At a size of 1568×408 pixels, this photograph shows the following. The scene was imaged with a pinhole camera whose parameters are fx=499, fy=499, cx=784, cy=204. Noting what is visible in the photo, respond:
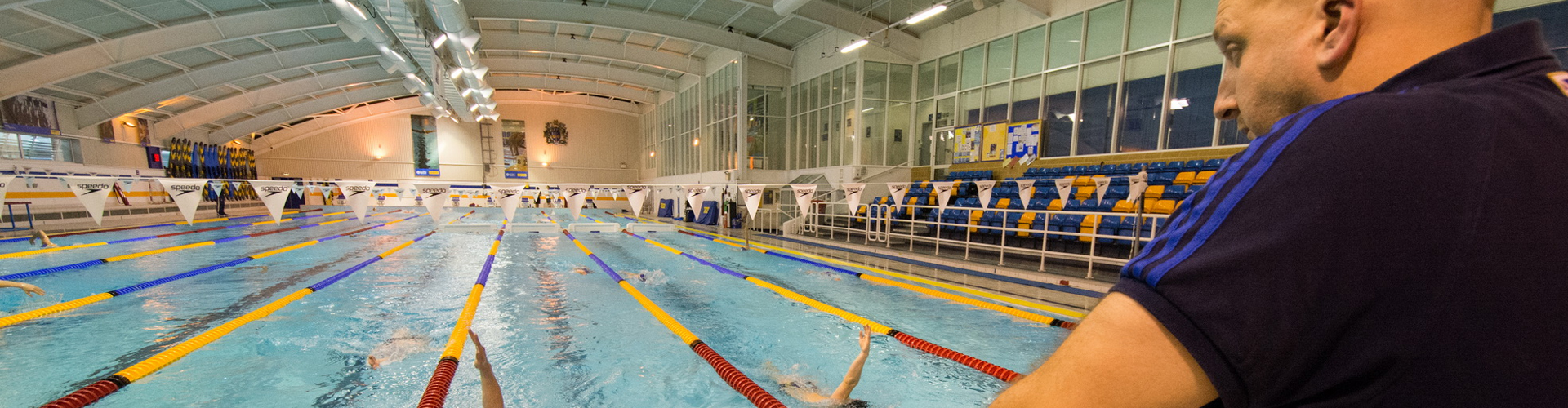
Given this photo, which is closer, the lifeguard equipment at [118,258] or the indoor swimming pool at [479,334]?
the indoor swimming pool at [479,334]

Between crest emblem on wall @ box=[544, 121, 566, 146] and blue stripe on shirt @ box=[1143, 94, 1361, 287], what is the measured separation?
33.4 meters

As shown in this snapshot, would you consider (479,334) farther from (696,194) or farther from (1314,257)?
(696,194)

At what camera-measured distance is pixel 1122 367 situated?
52 cm

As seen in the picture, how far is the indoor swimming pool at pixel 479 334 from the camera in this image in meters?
3.66

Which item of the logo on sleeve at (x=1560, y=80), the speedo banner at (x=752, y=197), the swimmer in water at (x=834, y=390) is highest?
the logo on sleeve at (x=1560, y=80)

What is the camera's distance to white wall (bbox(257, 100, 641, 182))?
90.9ft

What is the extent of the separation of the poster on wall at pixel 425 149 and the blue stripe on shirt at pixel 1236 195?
115 feet

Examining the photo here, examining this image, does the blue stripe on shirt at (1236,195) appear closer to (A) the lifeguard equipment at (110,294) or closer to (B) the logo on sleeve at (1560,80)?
(B) the logo on sleeve at (1560,80)

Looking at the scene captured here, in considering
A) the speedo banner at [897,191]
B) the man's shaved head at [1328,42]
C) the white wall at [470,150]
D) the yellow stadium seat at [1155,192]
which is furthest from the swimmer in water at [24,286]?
the white wall at [470,150]

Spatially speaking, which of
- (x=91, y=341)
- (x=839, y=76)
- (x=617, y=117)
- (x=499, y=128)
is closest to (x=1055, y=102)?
(x=839, y=76)

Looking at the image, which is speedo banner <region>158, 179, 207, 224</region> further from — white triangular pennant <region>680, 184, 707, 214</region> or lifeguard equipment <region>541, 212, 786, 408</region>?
lifeguard equipment <region>541, 212, 786, 408</region>

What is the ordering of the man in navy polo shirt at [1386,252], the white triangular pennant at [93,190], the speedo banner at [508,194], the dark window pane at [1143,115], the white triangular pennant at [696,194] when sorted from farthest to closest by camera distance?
the white triangular pennant at [696,194] → the dark window pane at [1143,115] → the speedo banner at [508,194] → the white triangular pennant at [93,190] → the man in navy polo shirt at [1386,252]

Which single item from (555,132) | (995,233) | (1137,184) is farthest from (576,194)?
(555,132)

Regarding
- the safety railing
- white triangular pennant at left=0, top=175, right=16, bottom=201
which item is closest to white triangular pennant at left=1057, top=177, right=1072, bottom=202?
the safety railing
